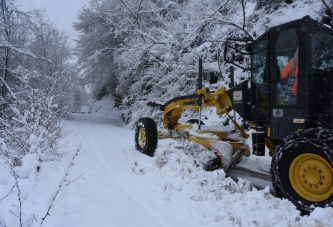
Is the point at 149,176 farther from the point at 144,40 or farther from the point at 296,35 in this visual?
the point at 144,40

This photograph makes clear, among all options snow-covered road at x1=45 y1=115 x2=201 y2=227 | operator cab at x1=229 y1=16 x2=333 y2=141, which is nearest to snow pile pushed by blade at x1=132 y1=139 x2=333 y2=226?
snow-covered road at x1=45 y1=115 x2=201 y2=227

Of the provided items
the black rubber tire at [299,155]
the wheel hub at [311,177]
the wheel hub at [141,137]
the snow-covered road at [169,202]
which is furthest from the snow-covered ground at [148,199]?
the wheel hub at [141,137]

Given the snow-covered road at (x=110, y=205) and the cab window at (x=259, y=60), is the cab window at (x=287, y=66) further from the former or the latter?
the snow-covered road at (x=110, y=205)

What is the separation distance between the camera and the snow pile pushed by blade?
2664 mm

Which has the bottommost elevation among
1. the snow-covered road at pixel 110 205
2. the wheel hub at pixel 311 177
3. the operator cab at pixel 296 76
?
the snow-covered road at pixel 110 205

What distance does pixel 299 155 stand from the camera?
125 inches

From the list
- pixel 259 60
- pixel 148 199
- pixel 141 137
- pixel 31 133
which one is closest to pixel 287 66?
pixel 259 60

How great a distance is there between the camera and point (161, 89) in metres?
12.8

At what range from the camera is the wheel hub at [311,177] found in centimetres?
296

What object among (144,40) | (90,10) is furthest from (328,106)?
(90,10)

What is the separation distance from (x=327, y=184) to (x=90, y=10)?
779 inches

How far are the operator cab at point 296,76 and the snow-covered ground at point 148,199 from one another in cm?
126

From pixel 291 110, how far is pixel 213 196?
1.78m

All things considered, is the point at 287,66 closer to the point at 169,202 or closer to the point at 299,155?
the point at 299,155
